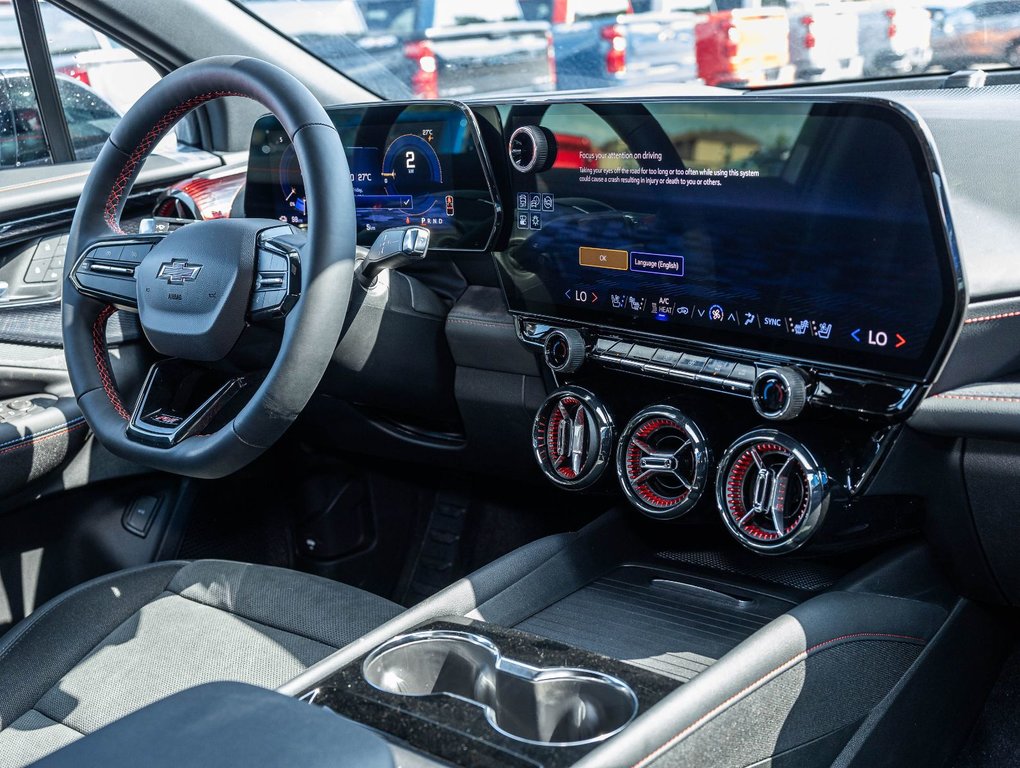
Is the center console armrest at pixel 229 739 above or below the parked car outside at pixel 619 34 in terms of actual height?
below

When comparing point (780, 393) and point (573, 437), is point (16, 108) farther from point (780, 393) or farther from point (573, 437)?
point (780, 393)

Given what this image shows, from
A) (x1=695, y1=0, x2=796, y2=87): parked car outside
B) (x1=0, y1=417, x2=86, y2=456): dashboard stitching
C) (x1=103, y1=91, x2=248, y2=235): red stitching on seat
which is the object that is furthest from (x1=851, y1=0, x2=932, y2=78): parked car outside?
(x1=0, y1=417, x2=86, y2=456): dashboard stitching

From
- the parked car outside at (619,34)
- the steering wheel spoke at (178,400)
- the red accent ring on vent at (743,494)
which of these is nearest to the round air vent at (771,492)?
the red accent ring on vent at (743,494)

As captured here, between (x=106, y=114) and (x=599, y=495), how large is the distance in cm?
186

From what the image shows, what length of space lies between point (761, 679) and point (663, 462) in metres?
0.42

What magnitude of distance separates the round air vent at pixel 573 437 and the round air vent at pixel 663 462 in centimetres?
4

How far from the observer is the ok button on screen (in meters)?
1.64

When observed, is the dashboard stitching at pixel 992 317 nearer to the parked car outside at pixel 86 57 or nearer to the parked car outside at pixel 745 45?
the parked car outside at pixel 745 45

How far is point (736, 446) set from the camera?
4.98ft

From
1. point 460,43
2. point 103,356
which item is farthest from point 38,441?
point 460,43

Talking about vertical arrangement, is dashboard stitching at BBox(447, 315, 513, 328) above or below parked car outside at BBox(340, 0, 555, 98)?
below

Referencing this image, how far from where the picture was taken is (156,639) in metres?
1.70

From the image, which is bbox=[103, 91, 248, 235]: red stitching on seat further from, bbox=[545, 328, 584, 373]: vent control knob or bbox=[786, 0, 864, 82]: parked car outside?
bbox=[786, 0, 864, 82]: parked car outside

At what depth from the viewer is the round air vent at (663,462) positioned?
158 cm
